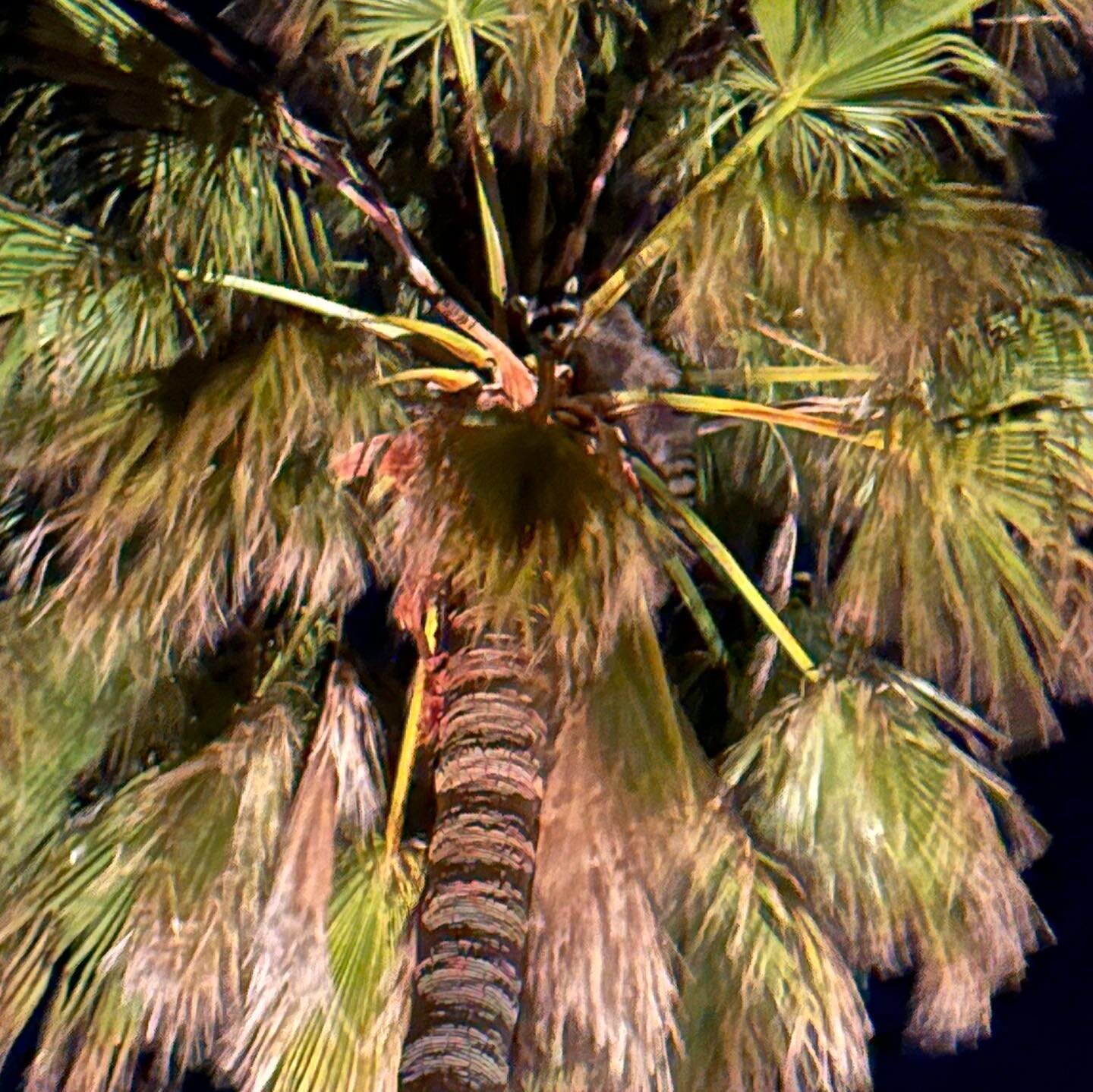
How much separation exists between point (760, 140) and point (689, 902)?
2.59 m

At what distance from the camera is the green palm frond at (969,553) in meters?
4.92

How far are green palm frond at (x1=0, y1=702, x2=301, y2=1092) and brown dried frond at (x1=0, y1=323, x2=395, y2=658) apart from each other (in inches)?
21.6

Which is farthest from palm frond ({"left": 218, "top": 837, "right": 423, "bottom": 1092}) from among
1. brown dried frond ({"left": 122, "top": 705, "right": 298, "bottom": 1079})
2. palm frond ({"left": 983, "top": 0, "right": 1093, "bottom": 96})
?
palm frond ({"left": 983, "top": 0, "right": 1093, "bottom": 96})

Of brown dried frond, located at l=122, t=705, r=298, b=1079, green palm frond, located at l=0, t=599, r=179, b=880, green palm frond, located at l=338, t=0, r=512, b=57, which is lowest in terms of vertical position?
brown dried frond, located at l=122, t=705, r=298, b=1079

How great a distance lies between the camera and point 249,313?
5.53 metres

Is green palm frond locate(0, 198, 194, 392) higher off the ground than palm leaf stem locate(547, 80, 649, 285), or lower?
higher

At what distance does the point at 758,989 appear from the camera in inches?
206

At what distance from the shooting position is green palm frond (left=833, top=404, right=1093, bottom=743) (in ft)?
A: 16.1

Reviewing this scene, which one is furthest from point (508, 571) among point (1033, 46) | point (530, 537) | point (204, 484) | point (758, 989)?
point (1033, 46)

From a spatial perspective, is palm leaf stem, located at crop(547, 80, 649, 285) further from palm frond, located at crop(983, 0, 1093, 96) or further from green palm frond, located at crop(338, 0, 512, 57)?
palm frond, located at crop(983, 0, 1093, 96)

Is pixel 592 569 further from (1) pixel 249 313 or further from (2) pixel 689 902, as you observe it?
(1) pixel 249 313

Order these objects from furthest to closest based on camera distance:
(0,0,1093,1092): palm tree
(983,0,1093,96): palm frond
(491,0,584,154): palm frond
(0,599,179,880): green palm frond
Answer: (983,0,1093,96): palm frond, (0,599,179,880): green palm frond, (491,0,584,154): palm frond, (0,0,1093,1092): palm tree

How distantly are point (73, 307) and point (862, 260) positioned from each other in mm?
2645

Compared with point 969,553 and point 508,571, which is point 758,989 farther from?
point 508,571
